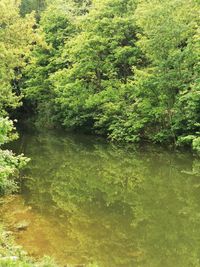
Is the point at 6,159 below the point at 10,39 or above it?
below

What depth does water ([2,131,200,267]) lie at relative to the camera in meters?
11.5

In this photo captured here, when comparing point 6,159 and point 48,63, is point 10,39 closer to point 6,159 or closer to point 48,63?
point 48,63

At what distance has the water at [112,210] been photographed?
37.7ft

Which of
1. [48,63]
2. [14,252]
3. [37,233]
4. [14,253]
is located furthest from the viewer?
[48,63]

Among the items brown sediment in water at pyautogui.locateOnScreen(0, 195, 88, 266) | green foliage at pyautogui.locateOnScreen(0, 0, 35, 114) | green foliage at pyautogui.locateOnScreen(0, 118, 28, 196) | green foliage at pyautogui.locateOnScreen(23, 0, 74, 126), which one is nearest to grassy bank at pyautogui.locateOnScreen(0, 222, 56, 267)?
brown sediment in water at pyautogui.locateOnScreen(0, 195, 88, 266)

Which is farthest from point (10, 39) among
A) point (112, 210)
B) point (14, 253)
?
point (14, 253)

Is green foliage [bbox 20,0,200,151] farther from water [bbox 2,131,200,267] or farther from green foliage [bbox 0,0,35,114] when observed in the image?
green foliage [bbox 0,0,35,114]

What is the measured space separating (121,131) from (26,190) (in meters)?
13.3

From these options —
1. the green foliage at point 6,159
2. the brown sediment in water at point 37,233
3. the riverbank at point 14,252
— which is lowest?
the brown sediment in water at point 37,233

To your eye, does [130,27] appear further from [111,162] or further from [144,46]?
[111,162]

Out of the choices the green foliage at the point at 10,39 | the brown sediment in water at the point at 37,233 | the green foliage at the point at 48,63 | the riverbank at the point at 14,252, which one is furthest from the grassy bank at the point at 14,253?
the green foliage at the point at 48,63

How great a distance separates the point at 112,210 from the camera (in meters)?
15.3

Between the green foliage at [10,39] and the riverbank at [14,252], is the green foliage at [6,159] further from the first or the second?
the green foliage at [10,39]

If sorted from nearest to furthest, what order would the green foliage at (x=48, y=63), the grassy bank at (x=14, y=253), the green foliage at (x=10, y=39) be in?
the grassy bank at (x=14, y=253) < the green foliage at (x=10, y=39) < the green foliage at (x=48, y=63)
